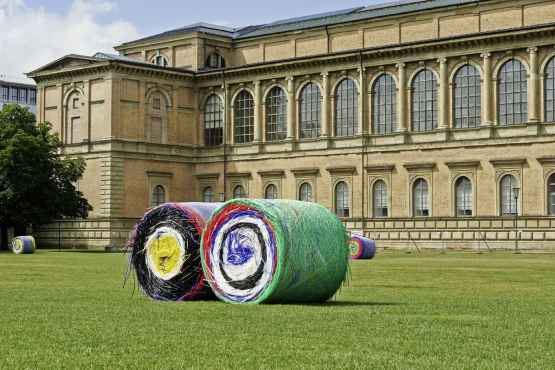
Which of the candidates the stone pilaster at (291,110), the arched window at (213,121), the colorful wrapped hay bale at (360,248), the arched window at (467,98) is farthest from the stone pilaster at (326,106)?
the colorful wrapped hay bale at (360,248)

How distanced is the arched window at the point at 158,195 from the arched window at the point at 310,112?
12.4m

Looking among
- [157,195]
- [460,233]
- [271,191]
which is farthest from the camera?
[157,195]

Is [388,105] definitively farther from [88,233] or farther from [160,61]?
[88,233]

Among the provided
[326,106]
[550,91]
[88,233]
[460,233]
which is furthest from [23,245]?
[550,91]

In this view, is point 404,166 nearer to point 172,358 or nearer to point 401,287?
point 401,287

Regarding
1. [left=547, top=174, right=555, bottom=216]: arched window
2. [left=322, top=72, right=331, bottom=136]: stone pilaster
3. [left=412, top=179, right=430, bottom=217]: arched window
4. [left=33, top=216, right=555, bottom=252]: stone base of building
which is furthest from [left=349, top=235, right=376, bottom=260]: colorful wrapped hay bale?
[left=322, top=72, right=331, bottom=136]: stone pilaster

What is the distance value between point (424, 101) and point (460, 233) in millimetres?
9954

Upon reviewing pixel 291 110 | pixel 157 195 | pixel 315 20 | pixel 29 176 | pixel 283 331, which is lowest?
pixel 283 331

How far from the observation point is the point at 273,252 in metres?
18.2

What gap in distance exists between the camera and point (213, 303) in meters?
19.0

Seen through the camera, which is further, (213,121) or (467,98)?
(213,121)

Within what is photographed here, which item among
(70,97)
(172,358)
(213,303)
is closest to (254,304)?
(213,303)

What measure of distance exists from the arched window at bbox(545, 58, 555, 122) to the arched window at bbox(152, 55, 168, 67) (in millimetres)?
34546

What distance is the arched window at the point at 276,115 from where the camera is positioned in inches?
3019
